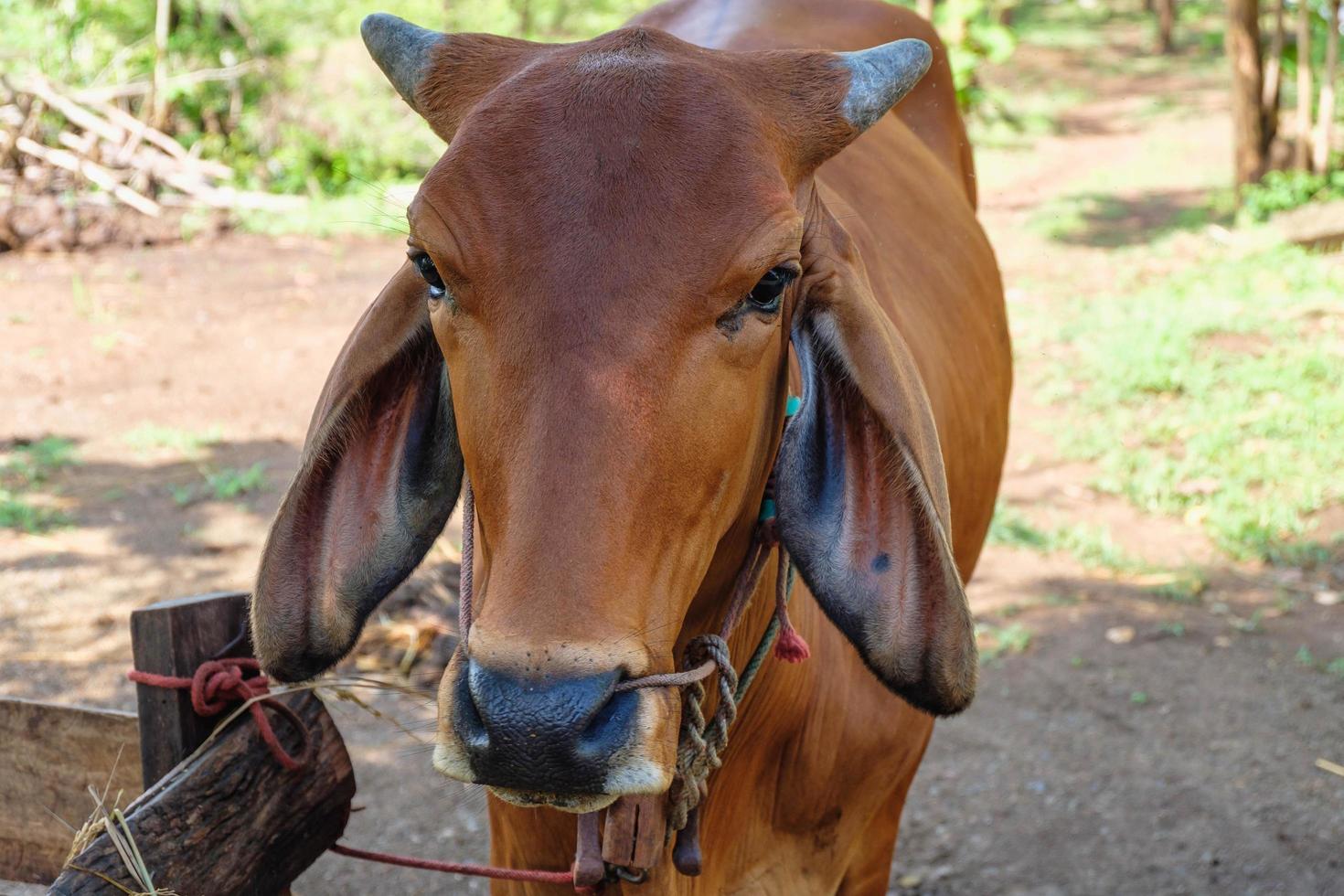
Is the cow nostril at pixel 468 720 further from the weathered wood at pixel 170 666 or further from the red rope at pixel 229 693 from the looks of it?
Answer: the weathered wood at pixel 170 666

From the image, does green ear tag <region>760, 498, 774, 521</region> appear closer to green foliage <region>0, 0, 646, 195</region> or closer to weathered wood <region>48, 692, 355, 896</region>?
weathered wood <region>48, 692, 355, 896</region>

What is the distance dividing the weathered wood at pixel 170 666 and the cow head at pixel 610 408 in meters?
0.20

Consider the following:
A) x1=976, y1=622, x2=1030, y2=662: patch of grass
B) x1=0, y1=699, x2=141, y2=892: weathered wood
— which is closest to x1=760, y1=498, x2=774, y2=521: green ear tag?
x1=0, y1=699, x2=141, y2=892: weathered wood

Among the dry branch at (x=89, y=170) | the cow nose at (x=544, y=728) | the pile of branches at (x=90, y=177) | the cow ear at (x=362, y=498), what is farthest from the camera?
the dry branch at (x=89, y=170)

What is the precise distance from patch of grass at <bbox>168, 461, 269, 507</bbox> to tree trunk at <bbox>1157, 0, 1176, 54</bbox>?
62.4ft

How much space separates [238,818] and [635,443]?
0.97 meters

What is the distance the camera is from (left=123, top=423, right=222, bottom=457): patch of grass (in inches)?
252

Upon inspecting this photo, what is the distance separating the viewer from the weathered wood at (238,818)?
1.90 metres

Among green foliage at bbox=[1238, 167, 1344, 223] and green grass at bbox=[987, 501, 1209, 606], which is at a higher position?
green grass at bbox=[987, 501, 1209, 606]

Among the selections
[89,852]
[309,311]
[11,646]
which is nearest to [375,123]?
[309,311]

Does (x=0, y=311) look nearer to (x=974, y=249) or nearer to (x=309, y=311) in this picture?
(x=309, y=311)

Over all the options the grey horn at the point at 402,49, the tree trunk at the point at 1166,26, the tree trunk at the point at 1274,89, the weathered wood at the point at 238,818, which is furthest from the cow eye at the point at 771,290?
the tree trunk at the point at 1166,26

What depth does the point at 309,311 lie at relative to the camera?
851cm

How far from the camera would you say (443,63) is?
1969 millimetres
